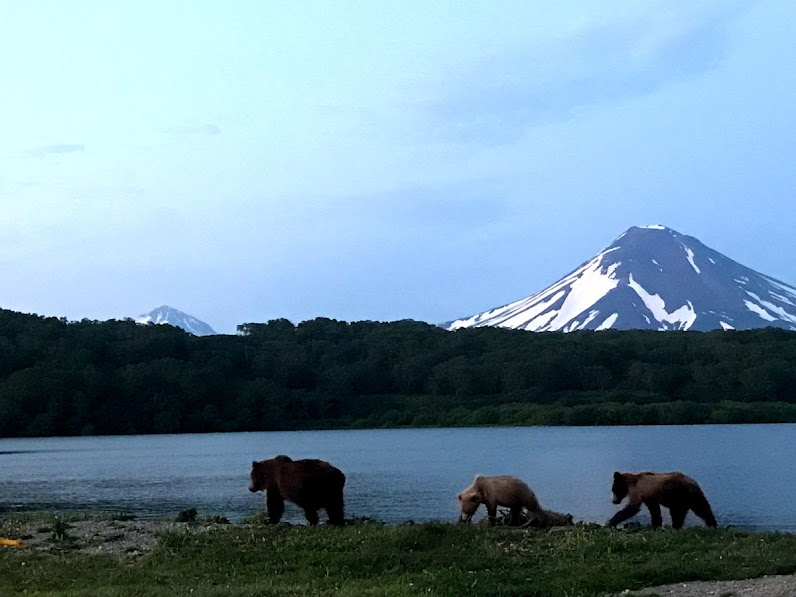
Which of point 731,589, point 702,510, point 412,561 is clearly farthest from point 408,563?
point 702,510

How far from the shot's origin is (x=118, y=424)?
124750 millimetres

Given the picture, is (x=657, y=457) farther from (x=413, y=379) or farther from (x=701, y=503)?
(x=413, y=379)

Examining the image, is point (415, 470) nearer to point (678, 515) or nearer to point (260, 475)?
point (260, 475)

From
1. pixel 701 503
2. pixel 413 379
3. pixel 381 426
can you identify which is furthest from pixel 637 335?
pixel 701 503

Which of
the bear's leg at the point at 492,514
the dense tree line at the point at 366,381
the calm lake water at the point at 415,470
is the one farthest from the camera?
the dense tree line at the point at 366,381

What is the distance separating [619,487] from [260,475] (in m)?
6.70

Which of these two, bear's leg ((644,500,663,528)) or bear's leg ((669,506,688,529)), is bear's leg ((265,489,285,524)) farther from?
bear's leg ((669,506,688,529))

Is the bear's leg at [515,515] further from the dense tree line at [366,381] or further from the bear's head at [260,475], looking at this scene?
the dense tree line at [366,381]

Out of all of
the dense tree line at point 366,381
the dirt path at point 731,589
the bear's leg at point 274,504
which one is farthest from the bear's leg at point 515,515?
the dense tree line at point 366,381

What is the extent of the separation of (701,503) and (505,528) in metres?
3.55

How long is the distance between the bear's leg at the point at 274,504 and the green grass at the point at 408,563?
1.80 metres

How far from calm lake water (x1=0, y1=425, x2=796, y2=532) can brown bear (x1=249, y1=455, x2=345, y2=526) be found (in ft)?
25.4

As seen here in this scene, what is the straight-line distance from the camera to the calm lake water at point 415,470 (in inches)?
1431

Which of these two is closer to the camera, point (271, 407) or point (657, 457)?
point (657, 457)
